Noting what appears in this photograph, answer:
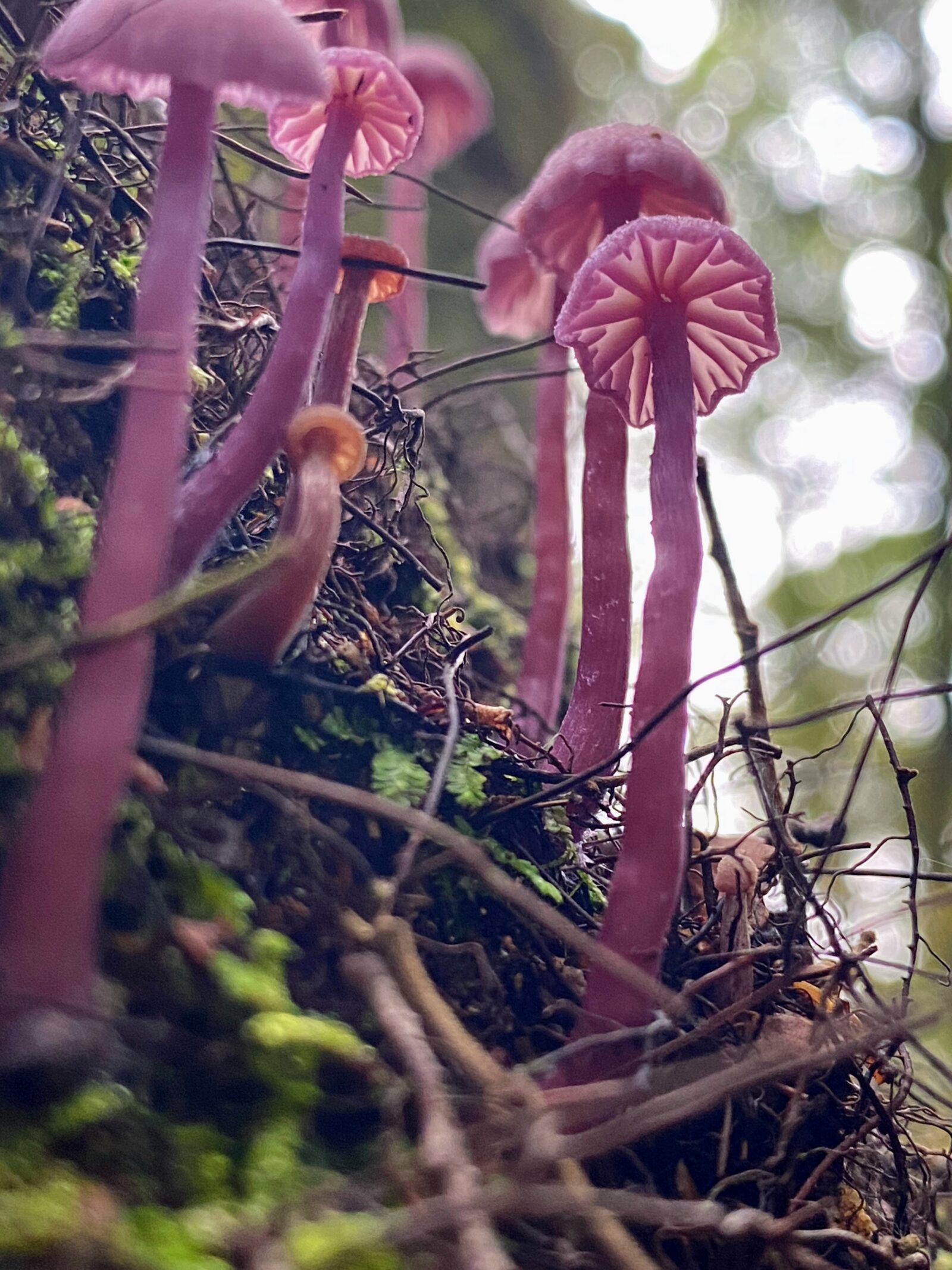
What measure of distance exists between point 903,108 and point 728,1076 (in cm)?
822

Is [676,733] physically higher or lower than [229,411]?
lower

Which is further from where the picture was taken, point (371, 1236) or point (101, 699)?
point (101, 699)

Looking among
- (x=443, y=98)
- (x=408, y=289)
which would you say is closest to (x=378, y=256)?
(x=408, y=289)

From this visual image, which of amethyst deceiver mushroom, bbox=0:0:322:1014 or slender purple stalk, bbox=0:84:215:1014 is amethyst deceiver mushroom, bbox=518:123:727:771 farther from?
slender purple stalk, bbox=0:84:215:1014

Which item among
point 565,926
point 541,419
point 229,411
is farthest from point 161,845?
point 541,419

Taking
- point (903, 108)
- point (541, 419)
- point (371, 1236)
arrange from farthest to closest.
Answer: point (903, 108), point (541, 419), point (371, 1236)

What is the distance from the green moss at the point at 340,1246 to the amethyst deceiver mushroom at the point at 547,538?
122 cm

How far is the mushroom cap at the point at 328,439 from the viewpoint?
1393 millimetres

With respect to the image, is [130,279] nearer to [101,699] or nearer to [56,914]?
[101,699]

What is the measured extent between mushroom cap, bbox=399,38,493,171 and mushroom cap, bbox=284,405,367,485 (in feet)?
8.24

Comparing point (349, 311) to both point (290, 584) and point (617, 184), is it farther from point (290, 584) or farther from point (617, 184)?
point (290, 584)

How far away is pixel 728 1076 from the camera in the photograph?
→ 40.9 inches

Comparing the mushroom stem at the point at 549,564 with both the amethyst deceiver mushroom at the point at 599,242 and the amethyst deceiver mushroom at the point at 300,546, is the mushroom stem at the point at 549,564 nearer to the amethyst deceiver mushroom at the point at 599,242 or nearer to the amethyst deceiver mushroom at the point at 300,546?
the amethyst deceiver mushroom at the point at 599,242

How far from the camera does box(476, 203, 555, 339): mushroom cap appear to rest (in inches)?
106
